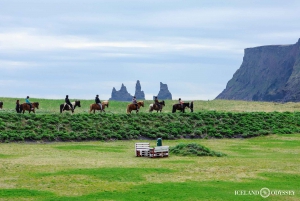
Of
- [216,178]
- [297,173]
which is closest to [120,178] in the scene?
[216,178]

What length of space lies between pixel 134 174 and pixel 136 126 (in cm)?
2721

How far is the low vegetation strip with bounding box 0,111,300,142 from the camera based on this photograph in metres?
Answer: 48.6

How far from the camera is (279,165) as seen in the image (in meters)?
31.9

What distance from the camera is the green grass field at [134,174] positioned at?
74.3 feet

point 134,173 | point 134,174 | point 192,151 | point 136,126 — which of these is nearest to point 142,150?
point 192,151

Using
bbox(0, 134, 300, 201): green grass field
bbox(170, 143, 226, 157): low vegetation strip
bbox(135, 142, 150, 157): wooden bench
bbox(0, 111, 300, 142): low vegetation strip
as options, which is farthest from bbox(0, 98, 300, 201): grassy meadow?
bbox(0, 111, 300, 142): low vegetation strip

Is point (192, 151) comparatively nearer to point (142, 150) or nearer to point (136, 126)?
point (142, 150)

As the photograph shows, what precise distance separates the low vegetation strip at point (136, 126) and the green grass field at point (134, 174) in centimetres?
724

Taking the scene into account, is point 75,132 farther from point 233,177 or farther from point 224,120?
point 233,177

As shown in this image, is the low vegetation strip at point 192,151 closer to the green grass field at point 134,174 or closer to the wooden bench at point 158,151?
the green grass field at point 134,174

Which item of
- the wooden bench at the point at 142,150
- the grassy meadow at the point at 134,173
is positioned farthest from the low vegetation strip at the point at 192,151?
the wooden bench at the point at 142,150

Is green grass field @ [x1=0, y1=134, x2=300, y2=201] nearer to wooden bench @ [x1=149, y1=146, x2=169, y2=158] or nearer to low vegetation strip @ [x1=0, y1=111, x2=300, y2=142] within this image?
wooden bench @ [x1=149, y1=146, x2=169, y2=158]

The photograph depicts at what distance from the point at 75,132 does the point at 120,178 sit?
24.4 metres

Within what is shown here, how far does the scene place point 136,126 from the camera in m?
54.5
